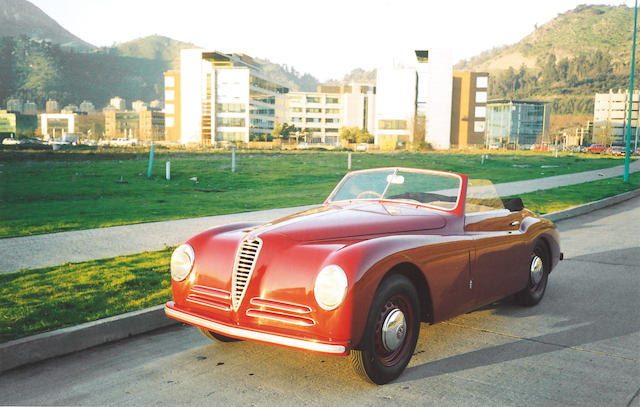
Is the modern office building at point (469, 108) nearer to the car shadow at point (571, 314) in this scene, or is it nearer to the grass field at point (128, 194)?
the grass field at point (128, 194)

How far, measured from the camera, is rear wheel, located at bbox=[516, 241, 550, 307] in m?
5.98

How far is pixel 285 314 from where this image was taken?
374 centimetres

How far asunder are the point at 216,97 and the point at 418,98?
1778 inches

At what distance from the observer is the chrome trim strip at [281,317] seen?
12.0 feet

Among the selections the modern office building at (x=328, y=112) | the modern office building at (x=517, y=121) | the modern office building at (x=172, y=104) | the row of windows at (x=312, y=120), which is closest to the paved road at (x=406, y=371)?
the modern office building at (x=172, y=104)

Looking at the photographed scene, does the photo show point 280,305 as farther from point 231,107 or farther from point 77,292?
point 231,107

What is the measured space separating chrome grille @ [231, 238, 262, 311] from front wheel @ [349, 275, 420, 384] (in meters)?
0.89

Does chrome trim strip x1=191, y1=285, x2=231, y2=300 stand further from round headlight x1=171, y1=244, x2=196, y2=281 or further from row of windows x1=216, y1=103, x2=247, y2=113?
row of windows x1=216, y1=103, x2=247, y2=113

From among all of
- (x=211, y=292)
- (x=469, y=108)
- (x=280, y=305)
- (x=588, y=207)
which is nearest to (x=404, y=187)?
(x=280, y=305)

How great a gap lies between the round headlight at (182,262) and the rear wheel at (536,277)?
11.9 ft

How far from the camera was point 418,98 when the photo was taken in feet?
409

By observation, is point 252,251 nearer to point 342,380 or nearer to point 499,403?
point 342,380

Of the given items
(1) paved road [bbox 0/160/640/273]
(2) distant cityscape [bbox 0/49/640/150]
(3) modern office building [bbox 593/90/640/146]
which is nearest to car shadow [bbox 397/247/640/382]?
(1) paved road [bbox 0/160/640/273]

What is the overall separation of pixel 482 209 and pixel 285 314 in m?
2.59
